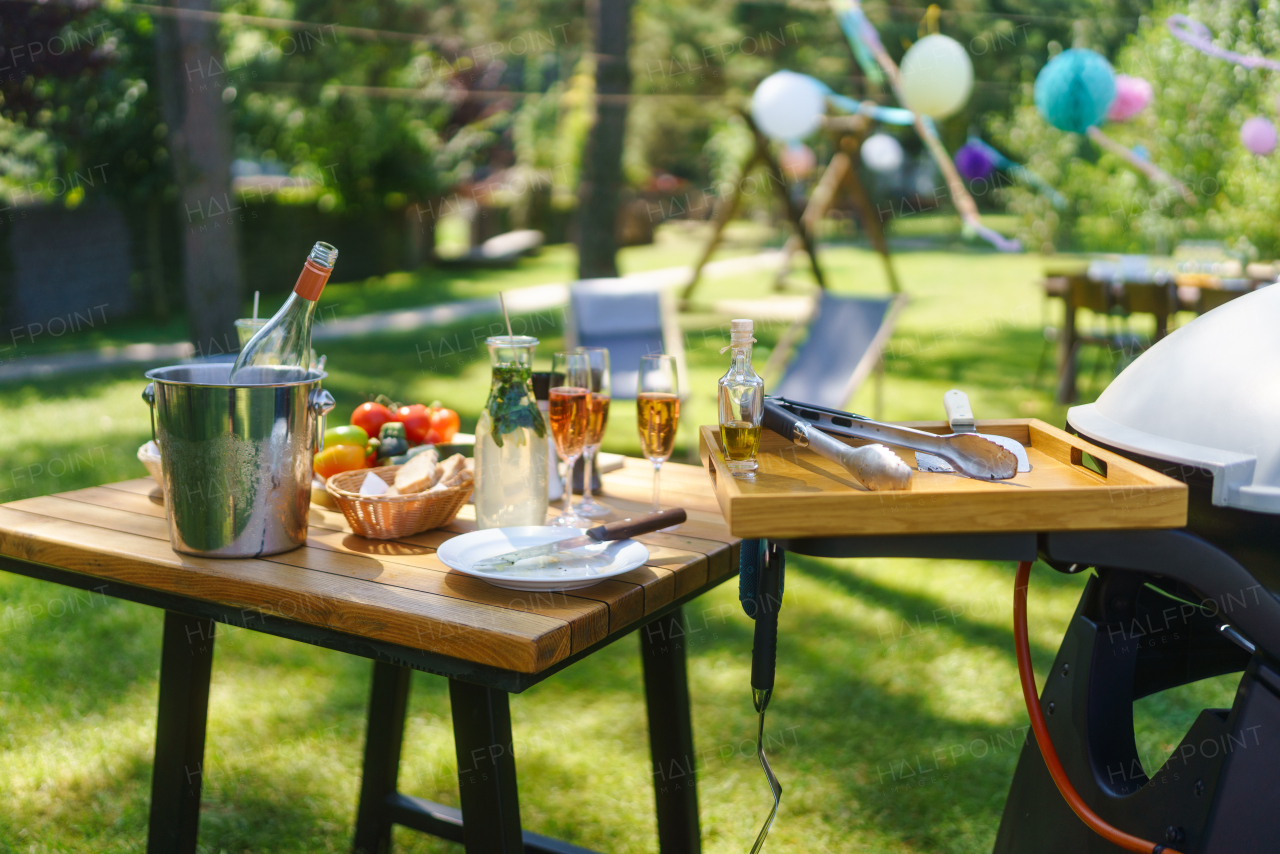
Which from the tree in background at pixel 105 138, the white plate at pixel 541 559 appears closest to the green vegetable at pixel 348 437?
the white plate at pixel 541 559

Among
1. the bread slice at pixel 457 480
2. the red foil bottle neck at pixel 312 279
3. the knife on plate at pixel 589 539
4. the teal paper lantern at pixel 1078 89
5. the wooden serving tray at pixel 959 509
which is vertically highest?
the teal paper lantern at pixel 1078 89

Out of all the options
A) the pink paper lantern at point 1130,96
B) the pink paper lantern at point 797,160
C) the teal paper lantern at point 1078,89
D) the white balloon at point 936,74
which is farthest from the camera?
the pink paper lantern at point 797,160

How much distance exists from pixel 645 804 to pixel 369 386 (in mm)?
5046

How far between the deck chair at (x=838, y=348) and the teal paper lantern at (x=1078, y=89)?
87.6 inches

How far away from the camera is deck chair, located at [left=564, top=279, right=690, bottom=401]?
210 inches

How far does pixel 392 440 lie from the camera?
1890mm

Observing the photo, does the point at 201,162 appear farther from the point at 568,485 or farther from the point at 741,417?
the point at 741,417

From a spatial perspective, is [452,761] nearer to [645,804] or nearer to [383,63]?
[645,804]

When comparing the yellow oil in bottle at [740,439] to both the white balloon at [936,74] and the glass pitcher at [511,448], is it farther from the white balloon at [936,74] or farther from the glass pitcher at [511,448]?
the white balloon at [936,74]

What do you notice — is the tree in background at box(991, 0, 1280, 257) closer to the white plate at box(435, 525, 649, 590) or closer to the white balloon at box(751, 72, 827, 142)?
the white balloon at box(751, 72, 827, 142)

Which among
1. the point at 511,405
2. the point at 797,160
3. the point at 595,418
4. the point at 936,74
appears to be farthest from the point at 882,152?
the point at 511,405

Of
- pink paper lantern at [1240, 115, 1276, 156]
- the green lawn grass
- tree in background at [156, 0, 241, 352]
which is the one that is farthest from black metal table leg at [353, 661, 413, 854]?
pink paper lantern at [1240, 115, 1276, 156]

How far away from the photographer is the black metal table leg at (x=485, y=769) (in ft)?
4.39

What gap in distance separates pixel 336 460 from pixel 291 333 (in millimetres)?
299
